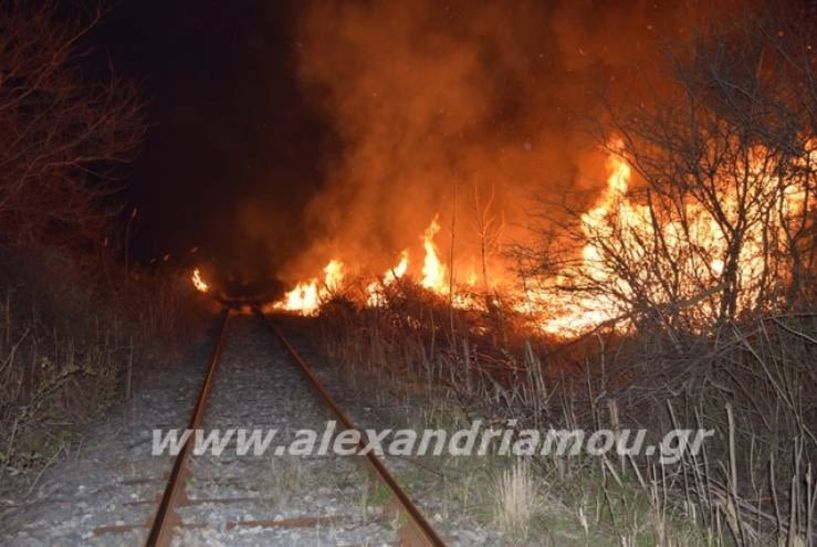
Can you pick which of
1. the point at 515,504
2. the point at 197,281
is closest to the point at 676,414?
the point at 515,504

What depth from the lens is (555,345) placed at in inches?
395

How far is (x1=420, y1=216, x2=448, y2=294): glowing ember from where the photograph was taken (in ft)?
62.7

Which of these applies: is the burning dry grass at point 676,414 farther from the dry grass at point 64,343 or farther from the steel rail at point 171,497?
the dry grass at point 64,343

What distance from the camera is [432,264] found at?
19922 mm

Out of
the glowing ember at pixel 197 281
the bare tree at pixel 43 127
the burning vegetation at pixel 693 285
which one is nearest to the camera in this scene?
the burning vegetation at pixel 693 285

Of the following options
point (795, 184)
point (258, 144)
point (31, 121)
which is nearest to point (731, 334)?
point (795, 184)

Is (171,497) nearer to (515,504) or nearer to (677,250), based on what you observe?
(515,504)

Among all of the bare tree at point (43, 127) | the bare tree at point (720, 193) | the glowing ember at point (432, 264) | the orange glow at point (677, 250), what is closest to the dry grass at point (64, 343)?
the bare tree at point (43, 127)

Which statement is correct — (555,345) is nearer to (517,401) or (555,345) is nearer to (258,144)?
(517,401)

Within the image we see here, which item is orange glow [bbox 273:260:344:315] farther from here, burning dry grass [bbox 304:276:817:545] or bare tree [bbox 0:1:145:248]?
burning dry grass [bbox 304:276:817:545]

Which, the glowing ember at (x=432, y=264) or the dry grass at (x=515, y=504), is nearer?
the dry grass at (x=515, y=504)

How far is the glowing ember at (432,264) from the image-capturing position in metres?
19.1

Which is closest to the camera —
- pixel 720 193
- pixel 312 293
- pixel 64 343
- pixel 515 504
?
pixel 515 504

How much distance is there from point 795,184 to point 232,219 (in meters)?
37.4
